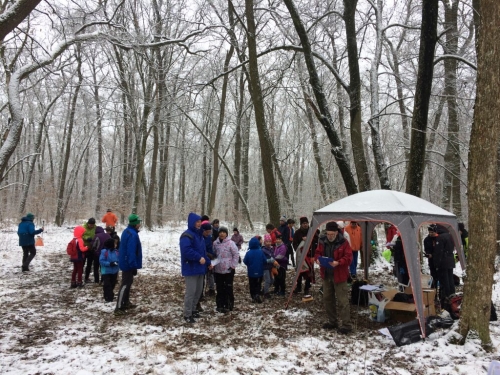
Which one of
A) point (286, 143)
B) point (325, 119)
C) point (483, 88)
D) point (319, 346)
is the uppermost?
point (286, 143)

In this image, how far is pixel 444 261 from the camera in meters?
6.68

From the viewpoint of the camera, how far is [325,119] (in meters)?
10.5

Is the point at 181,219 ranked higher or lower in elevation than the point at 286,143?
lower

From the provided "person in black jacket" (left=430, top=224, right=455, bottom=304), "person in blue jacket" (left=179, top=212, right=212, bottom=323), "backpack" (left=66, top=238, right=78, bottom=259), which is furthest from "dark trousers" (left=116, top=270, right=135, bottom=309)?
"person in black jacket" (left=430, top=224, right=455, bottom=304)

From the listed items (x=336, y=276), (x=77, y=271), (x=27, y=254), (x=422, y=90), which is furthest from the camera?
(x=27, y=254)

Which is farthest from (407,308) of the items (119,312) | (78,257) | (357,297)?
(78,257)

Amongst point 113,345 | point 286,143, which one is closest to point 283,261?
point 113,345

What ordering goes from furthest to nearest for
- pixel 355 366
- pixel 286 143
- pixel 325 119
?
pixel 286 143 → pixel 325 119 → pixel 355 366

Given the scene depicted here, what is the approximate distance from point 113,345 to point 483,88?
6.42 m

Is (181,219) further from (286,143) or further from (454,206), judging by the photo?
(454,206)

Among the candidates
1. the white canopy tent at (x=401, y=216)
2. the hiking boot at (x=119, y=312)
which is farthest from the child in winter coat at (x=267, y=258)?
the hiking boot at (x=119, y=312)

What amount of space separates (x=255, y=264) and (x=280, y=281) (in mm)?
1277

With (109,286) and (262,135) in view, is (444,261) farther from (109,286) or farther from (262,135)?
(109,286)

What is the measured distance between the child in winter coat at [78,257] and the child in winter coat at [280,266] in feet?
14.7
